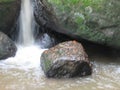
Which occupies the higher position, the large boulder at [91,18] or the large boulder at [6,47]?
the large boulder at [91,18]

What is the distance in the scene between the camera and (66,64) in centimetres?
718

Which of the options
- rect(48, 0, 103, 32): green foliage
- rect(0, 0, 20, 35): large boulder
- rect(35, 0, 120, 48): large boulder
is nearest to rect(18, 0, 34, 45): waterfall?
rect(0, 0, 20, 35): large boulder

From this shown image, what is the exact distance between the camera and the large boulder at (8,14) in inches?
338

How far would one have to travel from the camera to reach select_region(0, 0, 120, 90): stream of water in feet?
22.8

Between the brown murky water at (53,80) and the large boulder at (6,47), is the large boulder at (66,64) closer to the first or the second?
the brown murky water at (53,80)

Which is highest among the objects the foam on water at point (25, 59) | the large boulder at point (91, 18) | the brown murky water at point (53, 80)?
the large boulder at point (91, 18)

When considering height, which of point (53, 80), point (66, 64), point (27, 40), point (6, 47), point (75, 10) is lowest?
point (53, 80)

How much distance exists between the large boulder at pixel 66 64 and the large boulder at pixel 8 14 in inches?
78.1

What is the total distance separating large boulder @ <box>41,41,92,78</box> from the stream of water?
5.7 inches

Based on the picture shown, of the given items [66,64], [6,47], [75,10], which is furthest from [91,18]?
[6,47]

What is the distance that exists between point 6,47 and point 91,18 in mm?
2308

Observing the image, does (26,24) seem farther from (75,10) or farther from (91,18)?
(91,18)

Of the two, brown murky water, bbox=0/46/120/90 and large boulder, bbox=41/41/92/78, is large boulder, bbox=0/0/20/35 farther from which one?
large boulder, bbox=41/41/92/78

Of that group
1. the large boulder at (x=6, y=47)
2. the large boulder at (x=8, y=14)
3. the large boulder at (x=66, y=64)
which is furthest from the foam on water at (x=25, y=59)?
the large boulder at (x=8, y=14)
